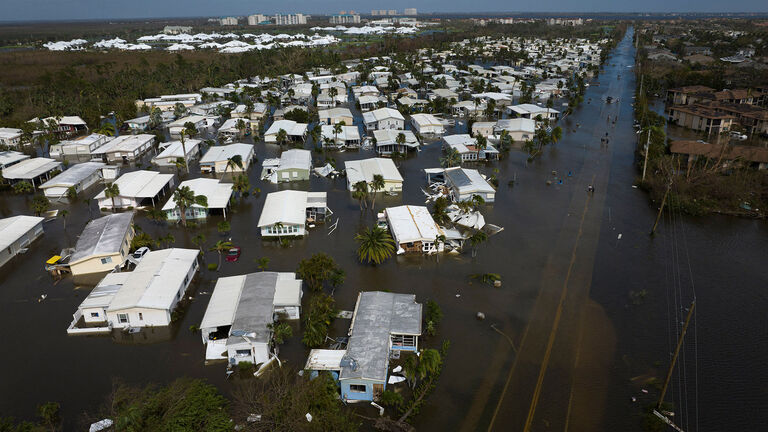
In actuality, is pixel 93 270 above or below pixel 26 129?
below

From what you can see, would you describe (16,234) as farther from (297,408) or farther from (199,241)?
(297,408)

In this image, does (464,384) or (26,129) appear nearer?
(464,384)

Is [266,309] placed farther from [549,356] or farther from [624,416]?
[624,416]

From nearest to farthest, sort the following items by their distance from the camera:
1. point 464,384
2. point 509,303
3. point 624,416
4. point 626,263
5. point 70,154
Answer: point 624,416 → point 464,384 → point 509,303 → point 626,263 → point 70,154

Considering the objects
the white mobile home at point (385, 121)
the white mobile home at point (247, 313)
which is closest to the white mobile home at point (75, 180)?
the white mobile home at point (247, 313)

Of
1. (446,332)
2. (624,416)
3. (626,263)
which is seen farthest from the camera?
(626,263)

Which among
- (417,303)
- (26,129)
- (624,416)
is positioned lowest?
(624,416)

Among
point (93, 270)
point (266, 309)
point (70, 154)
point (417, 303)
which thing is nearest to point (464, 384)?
point (417, 303)
